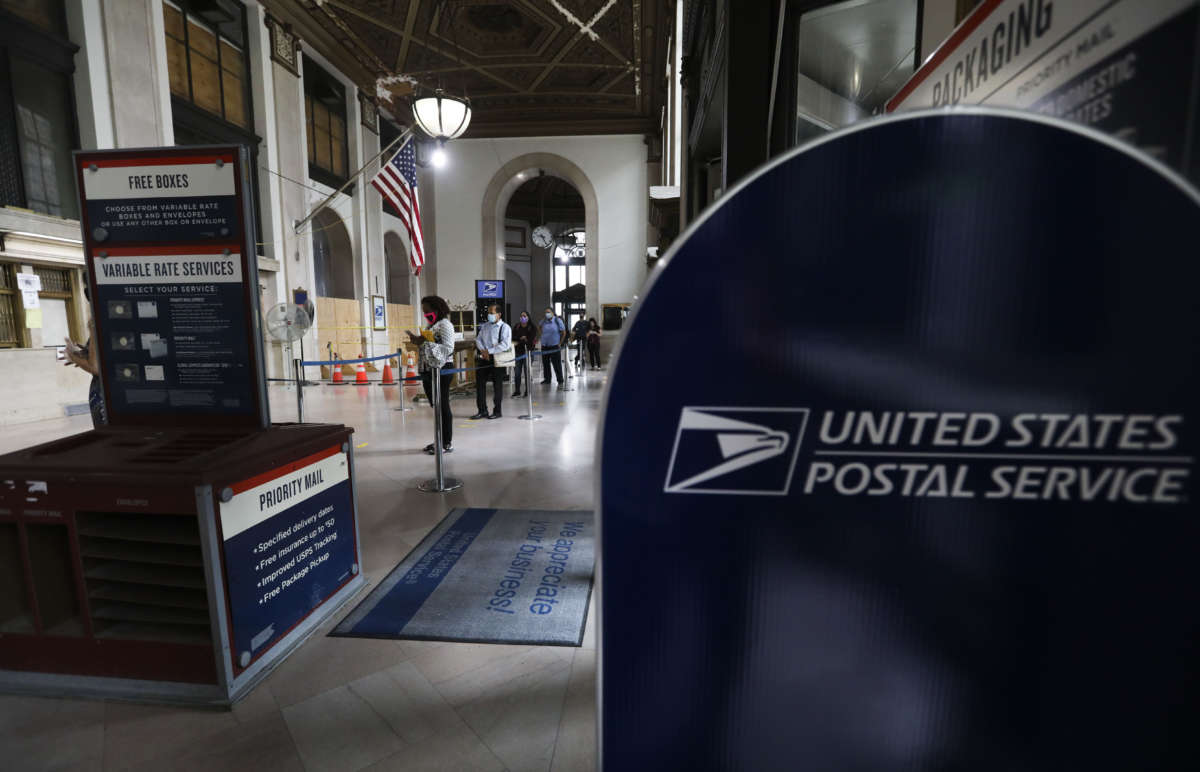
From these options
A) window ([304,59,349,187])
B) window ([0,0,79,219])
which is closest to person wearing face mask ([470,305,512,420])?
window ([0,0,79,219])

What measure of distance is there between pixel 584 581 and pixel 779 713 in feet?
7.79

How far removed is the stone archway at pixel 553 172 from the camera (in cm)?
1877

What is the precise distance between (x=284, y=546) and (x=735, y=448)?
2381mm

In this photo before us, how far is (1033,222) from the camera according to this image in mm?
597

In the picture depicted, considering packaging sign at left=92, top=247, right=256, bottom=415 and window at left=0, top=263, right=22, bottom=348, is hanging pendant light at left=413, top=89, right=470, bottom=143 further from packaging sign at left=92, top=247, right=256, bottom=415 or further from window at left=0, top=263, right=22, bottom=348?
packaging sign at left=92, top=247, right=256, bottom=415

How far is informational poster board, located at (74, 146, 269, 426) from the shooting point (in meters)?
2.44

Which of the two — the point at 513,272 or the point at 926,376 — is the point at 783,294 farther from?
the point at 513,272

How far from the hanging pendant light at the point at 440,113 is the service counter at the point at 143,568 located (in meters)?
7.32

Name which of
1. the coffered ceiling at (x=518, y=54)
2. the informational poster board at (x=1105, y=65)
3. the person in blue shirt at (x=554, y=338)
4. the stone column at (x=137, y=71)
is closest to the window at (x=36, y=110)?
the stone column at (x=137, y=71)

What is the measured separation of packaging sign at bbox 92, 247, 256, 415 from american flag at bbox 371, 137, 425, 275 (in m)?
7.56

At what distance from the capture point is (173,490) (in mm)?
1945

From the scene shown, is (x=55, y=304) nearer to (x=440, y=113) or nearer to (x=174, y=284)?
(x=440, y=113)

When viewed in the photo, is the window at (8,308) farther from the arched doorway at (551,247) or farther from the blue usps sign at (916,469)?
the arched doorway at (551,247)

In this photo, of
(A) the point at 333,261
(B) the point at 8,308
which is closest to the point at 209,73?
(A) the point at 333,261
